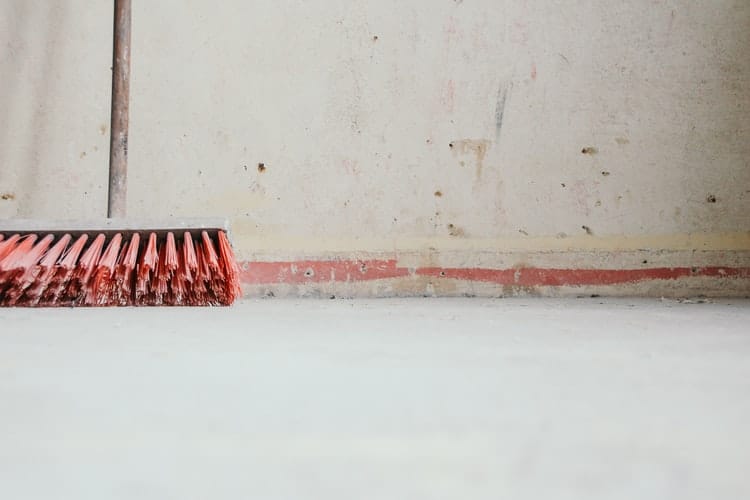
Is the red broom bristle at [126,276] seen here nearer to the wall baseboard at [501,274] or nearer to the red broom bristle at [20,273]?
the red broom bristle at [20,273]

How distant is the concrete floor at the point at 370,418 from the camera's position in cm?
28

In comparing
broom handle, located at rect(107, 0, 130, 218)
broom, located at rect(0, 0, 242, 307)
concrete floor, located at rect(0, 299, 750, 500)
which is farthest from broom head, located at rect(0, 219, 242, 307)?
concrete floor, located at rect(0, 299, 750, 500)

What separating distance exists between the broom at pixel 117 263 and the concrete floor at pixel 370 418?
373 millimetres

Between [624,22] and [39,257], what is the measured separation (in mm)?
1454

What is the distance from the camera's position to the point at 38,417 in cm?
35

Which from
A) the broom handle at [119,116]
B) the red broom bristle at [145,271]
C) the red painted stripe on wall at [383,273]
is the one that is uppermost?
the broom handle at [119,116]

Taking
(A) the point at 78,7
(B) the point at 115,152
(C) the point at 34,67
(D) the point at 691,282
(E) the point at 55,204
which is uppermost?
(A) the point at 78,7

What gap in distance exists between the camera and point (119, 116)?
1328mm

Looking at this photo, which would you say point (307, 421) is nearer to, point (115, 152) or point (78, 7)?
point (115, 152)

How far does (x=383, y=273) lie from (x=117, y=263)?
2.20 feet

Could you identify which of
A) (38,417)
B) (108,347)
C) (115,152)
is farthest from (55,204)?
(38,417)

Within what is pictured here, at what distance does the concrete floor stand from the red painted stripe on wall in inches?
33.4

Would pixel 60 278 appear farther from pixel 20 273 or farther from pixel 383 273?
pixel 383 273

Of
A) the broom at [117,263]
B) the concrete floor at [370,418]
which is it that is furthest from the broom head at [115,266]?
the concrete floor at [370,418]
